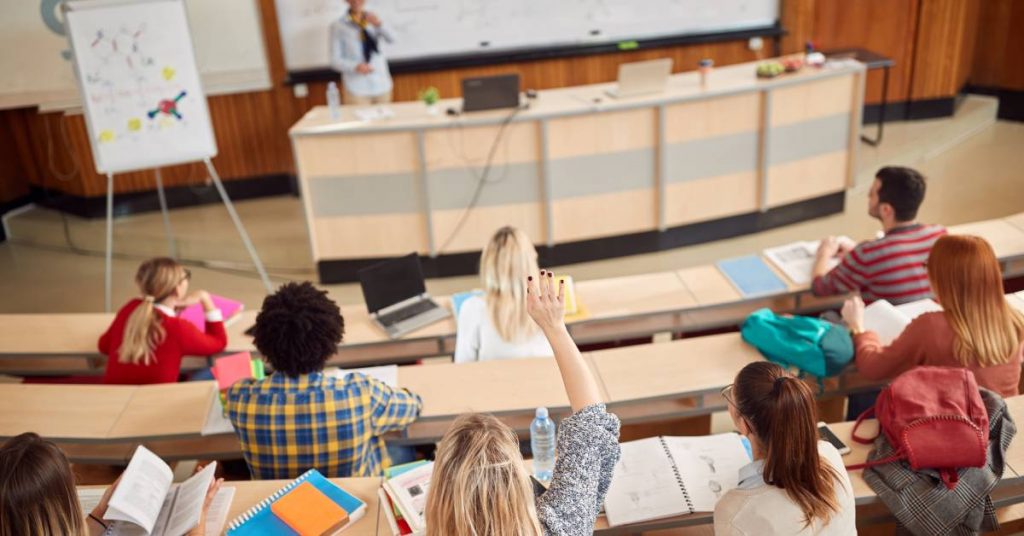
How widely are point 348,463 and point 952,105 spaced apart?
748 cm

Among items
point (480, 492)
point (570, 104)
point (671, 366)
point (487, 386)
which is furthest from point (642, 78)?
point (480, 492)

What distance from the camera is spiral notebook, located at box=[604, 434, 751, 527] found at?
8.11 ft

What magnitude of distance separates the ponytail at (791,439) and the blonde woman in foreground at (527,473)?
1.21 ft

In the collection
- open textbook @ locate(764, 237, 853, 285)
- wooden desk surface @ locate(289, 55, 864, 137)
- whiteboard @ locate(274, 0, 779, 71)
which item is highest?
whiteboard @ locate(274, 0, 779, 71)

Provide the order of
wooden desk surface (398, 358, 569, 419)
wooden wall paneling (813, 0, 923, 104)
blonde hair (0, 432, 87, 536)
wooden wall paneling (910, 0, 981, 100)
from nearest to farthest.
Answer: blonde hair (0, 432, 87, 536) < wooden desk surface (398, 358, 569, 419) < wooden wall paneling (910, 0, 981, 100) < wooden wall paneling (813, 0, 923, 104)

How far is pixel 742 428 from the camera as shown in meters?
2.14

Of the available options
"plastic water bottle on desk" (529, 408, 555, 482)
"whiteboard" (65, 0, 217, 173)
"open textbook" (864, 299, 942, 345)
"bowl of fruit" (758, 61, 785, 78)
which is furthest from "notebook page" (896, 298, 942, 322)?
"whiteboard" (65, 0, 217, 173)

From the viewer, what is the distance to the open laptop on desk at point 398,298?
378cm

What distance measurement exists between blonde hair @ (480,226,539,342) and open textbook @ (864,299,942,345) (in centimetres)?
135

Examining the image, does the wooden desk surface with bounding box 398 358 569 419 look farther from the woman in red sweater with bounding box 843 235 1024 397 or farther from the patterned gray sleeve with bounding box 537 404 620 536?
the woman in red sweater with bounding box 843 235 1024 397

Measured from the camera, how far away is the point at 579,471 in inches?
76.9

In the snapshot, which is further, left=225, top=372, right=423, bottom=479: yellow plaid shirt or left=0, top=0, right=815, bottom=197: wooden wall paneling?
left=0, top=0, right=815, bottom=197: wooden wall paneling

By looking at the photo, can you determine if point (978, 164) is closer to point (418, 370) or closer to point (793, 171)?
point (793, 171)

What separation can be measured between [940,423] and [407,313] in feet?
7.51
